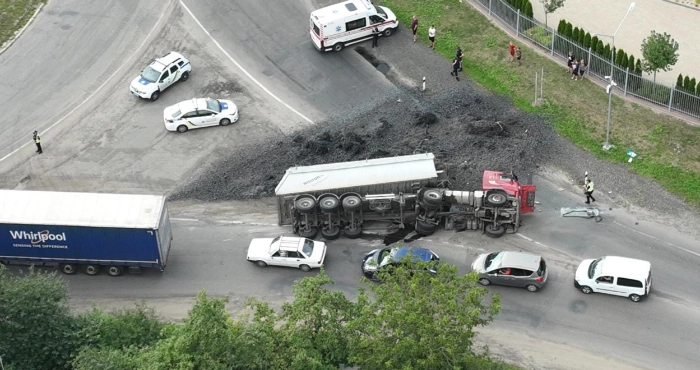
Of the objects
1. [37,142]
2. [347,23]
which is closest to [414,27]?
[347,23]

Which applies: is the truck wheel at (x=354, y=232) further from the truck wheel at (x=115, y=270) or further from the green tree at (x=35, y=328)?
the green tree at (x=35, y=328)

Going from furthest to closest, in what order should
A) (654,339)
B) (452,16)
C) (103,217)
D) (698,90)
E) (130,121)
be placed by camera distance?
(452,16) → (130,121) → (698,90) → (103,217) → (654,339)

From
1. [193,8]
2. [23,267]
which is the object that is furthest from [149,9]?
[23,267]

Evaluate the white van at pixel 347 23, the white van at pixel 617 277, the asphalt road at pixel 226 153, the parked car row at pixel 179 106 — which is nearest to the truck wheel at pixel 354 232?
the asphalt road at pixel 226 153

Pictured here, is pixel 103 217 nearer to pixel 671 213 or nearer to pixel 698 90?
pixel 671 213

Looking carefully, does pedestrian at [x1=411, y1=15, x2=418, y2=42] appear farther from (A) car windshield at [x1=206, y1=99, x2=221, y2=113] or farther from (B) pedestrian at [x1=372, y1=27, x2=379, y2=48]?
(A) car windshield at [x1=206, y1=99, x2=221, y2=113]

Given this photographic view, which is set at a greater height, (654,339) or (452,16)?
(452,16)

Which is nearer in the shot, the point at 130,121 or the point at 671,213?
the point at 671,213
